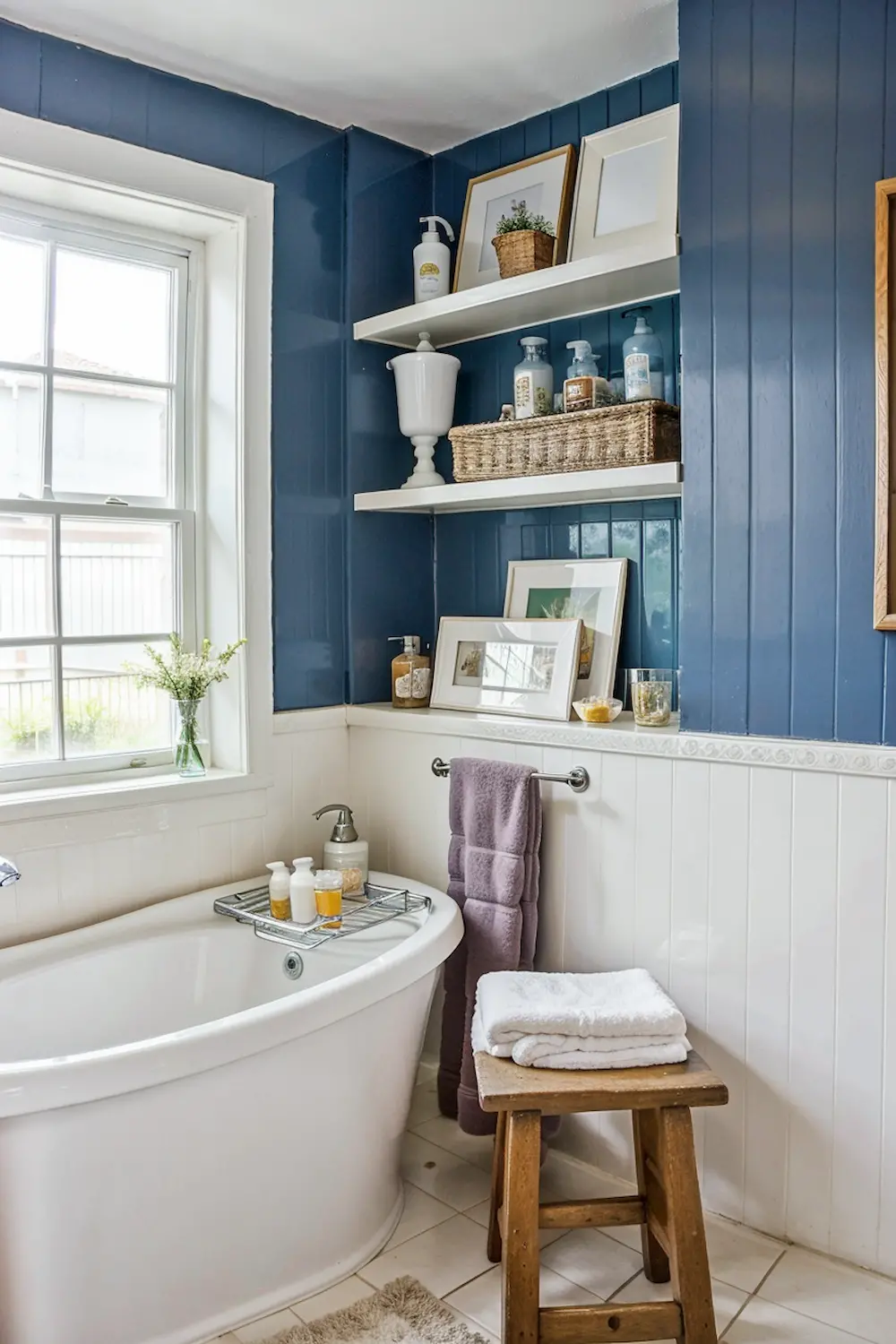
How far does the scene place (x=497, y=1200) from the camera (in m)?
2.10

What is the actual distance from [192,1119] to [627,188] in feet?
7.28

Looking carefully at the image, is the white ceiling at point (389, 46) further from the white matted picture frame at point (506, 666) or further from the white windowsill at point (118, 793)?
the white windowsill at point (118, 793)

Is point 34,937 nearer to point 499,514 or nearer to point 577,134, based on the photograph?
point 499,514

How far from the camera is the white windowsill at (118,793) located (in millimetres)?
2283

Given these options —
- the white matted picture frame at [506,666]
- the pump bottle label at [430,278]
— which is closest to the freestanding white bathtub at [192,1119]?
the white matted picture frame at [506,666]

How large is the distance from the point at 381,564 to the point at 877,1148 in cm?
187

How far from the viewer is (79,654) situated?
256cm

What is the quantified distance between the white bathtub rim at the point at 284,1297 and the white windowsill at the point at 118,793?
3.45 feet

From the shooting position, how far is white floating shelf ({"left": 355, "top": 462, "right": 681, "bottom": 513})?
230 cm

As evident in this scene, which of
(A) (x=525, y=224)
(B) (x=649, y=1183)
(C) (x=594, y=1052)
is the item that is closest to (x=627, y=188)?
(A) (x=525, y=224)

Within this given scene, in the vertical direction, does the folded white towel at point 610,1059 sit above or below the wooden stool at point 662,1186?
above

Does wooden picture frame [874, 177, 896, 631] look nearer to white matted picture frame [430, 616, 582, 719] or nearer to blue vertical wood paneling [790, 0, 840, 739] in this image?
blue vertical wood paneling [790, 0, 840, 739]

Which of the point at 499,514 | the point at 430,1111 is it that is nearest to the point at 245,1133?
the point at 430,1111

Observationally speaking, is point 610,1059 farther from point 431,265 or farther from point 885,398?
point 431,265
